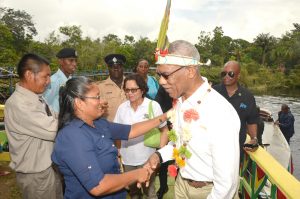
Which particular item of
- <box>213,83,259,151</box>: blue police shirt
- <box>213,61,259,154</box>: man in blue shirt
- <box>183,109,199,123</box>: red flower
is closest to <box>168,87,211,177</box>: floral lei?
<box>183,109,199,123</box>: red flower

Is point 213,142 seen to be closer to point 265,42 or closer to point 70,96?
point 70,96

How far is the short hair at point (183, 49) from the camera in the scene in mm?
2461

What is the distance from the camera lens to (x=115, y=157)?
8.49 feet

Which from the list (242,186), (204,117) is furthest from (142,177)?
(242,186)

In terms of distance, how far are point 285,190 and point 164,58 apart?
145 cm

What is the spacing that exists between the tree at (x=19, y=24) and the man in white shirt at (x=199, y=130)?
143 feet

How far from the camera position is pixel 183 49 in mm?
2467

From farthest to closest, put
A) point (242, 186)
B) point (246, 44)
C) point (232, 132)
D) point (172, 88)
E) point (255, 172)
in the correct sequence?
1. point (246, 44)
2. point (242, 186)
3. point (255, 172)
4. point (172, 88)
5. point (232, 132)

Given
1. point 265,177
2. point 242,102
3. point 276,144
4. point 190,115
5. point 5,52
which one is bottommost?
point 276,144

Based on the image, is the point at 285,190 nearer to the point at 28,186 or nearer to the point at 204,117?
the point at 204,117

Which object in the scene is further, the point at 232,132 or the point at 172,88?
the point at 172,88

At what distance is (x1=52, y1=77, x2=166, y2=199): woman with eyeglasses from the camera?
6.96 feet

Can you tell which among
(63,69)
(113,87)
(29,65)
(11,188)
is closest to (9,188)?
(11,188)

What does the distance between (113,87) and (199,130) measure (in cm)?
282
